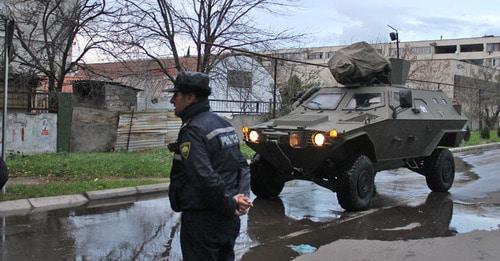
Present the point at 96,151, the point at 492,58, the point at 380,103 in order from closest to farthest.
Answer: the point at 380,103
the point at 96,151
the point at 492,58

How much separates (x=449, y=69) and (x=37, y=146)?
38894 millimetres

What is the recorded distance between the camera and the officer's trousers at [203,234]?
3.45 m

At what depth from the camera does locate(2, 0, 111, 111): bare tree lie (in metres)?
18.2

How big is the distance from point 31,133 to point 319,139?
1007 centimetres

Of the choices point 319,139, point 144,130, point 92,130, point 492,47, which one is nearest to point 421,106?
point 319,139

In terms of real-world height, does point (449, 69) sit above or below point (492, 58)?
below

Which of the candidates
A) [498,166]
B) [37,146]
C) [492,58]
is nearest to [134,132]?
[37,146]

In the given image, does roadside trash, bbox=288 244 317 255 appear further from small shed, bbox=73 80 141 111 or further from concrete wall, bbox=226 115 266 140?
small shed, bbox=73 80 141 111

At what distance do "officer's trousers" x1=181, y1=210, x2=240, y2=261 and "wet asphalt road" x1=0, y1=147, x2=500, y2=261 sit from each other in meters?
2.47

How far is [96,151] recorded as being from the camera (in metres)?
16.7

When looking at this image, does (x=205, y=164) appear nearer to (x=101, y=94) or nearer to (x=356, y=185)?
(x=356, y=185)

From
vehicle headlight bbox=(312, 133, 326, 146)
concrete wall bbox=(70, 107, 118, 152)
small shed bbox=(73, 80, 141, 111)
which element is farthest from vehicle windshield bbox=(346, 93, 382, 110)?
small shed bbox=(73, 80, 141, 111)

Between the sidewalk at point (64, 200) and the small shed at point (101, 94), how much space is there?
11.2 meters

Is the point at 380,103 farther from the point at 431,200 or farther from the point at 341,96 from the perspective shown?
the point at 431,200
